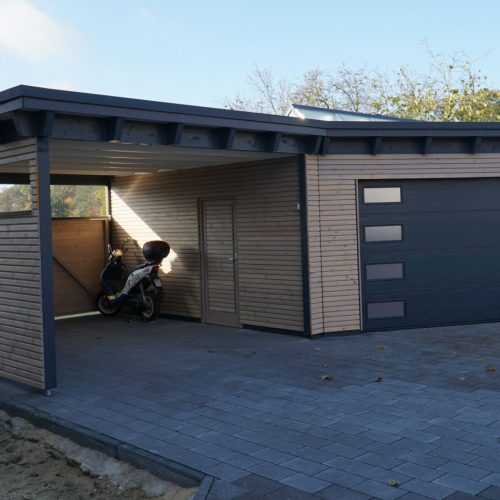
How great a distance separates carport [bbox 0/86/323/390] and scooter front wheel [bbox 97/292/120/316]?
373mm

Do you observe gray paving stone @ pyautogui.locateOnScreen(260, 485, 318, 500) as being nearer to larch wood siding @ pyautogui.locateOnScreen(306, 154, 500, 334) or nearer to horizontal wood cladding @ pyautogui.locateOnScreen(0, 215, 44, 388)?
horizontal wood cladding @ pyautogui.locateOnScreen(0, 215, 44, 388)

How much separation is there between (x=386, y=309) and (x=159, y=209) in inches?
185

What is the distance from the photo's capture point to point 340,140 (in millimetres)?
10461

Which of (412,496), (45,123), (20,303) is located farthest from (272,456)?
(45,123)

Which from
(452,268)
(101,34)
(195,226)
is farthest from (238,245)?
(101,34)

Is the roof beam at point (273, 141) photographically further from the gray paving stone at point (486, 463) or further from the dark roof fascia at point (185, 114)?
the gray paving stone at point (486, 463)

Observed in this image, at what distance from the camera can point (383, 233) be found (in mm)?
10875

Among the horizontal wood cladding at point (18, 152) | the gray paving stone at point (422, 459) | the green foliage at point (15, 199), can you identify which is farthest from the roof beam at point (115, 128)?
the gray paving stone at point (422, 459)

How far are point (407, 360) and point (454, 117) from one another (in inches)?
855

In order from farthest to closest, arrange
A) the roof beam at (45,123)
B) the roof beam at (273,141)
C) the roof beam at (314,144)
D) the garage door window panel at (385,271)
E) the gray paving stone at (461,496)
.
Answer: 1. the garage door window panel at (385,271)
2. the roof beam at (314,144)
3. the roof beam at (273,141)
4. the roof beam at (45,123)
5. the gray paving stone at (461,496)

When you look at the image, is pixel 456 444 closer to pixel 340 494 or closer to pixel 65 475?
pixel 340 494

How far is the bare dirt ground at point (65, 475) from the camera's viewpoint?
5.06 metres

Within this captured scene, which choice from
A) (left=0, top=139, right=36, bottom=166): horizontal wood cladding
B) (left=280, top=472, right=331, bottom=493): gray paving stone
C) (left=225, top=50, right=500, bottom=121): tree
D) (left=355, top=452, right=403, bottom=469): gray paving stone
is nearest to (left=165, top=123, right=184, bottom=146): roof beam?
(left=0, top=139, right=36, bottom=166): horizontal wood cladding

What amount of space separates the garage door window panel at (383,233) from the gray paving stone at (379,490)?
6.44 m
